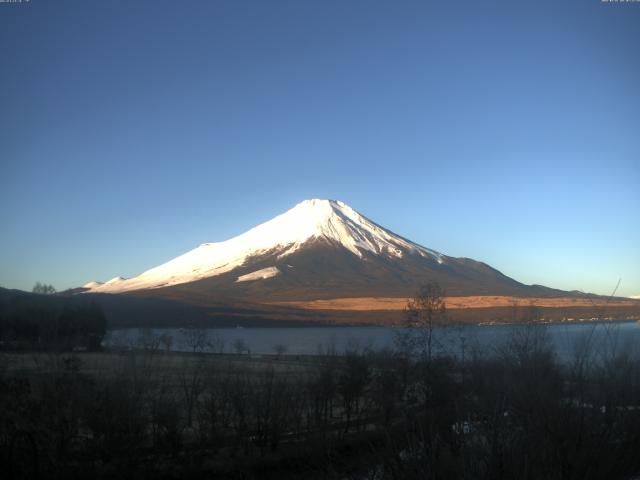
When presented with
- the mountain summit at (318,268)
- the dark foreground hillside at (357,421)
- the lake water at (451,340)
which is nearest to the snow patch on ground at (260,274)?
the mountain summit at (318,268)

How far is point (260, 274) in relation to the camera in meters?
152

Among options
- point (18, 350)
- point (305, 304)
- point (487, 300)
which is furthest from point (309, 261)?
point (18, 350)

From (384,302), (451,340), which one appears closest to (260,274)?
(384,302)

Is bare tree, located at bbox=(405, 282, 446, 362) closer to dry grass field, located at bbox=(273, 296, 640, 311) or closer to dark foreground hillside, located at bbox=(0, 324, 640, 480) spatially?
dark foreground hillside, located at bbox=(0, 324, 640, 480)

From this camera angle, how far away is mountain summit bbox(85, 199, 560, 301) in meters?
138

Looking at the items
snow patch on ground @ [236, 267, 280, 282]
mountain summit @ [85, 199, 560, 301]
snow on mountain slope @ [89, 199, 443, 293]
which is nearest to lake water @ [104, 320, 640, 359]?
mountain summit @ [85, 199, 560, 301]

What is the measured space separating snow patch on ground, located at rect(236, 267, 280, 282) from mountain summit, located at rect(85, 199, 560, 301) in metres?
0.26

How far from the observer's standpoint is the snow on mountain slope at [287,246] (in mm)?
166750

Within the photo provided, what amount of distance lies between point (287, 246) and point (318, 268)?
939 inches

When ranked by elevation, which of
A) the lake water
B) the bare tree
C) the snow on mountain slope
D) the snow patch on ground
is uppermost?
the snow on mountain slope

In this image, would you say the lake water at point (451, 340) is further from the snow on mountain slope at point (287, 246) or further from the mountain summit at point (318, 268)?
the snow on mountain slope at point (287, 246)

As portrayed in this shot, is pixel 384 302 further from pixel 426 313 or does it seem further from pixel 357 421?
pixel 357 421

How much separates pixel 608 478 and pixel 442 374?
1455 centimetres

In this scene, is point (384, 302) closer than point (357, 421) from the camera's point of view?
No
